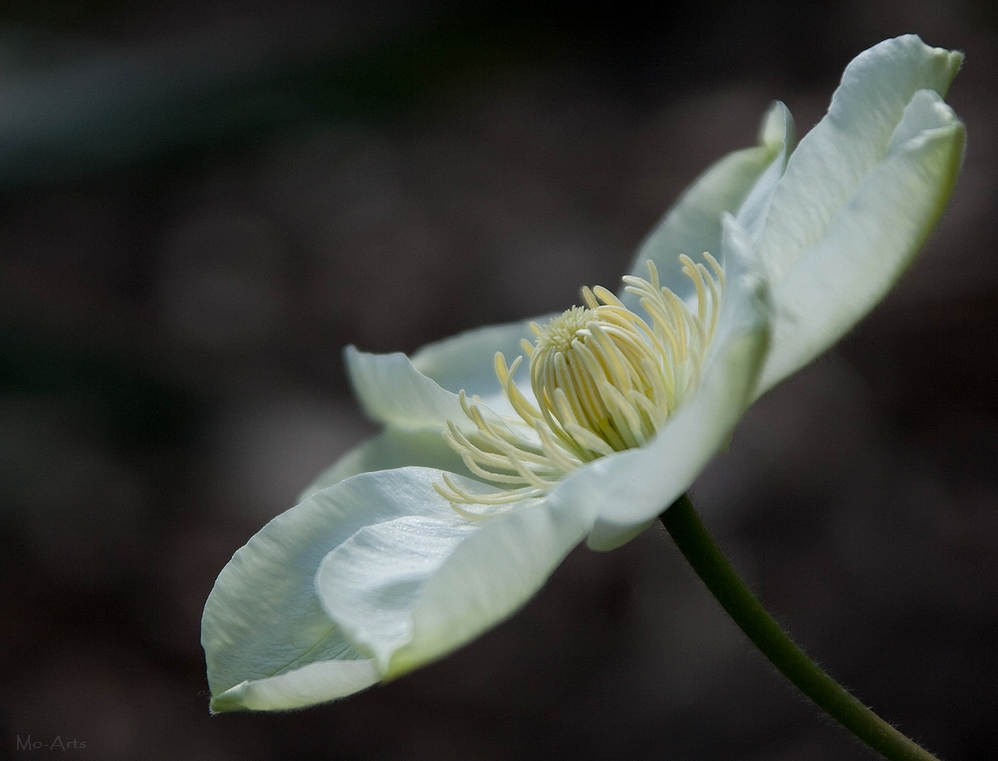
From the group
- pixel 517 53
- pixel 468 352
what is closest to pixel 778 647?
pixel 468 352

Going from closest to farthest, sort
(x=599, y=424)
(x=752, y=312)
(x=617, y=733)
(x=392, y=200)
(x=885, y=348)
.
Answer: (x=752, y=312) < (x=599, y=424) < (x=617, y=733) < (x=885, y=348) < (x=392, y=200)

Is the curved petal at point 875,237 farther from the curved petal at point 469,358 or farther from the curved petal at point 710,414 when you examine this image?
the curved petal at point 469,358

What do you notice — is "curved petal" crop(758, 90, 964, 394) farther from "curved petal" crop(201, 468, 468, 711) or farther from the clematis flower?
"curved petal" crop(201, 468, 468, 711)

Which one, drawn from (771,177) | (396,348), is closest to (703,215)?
(771,177)

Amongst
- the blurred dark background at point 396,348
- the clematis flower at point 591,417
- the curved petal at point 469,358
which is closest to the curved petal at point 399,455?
the clematis flower at point 591,417


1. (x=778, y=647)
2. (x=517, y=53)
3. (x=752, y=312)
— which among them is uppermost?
(x=517, y=53)

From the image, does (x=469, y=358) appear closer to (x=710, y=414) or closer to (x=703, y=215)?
(x=703, y=215)

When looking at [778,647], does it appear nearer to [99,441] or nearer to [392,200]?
[99,441]
